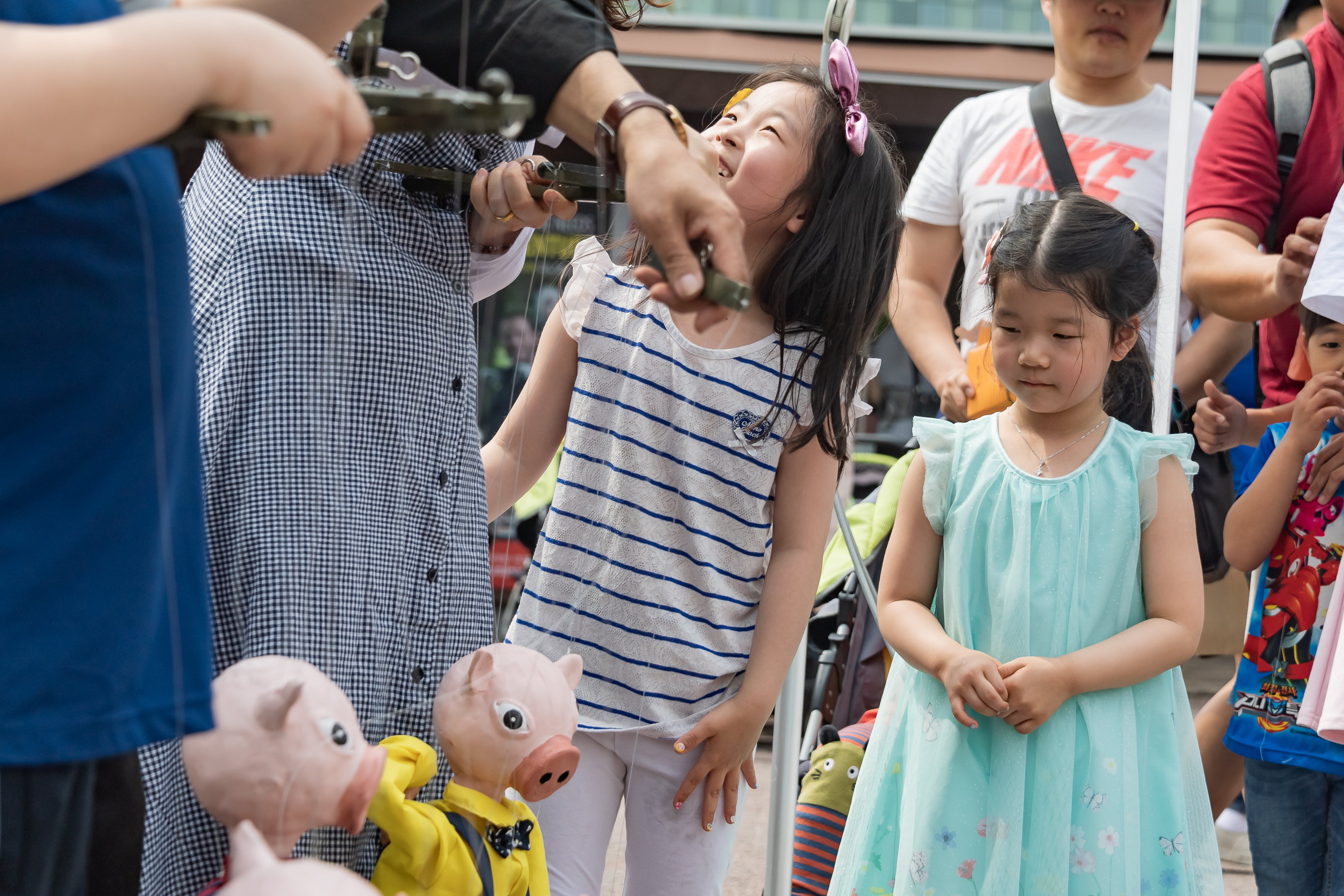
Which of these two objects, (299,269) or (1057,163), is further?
(1057,163)

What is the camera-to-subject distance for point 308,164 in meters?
0.80

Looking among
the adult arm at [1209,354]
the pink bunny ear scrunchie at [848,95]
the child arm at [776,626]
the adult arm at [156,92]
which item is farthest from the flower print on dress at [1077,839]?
the adult arm at [156,92]

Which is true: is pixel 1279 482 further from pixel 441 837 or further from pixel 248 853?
pixel 248 853

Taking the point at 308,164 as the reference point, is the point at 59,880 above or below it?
below

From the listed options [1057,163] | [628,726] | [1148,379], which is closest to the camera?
[628,726]

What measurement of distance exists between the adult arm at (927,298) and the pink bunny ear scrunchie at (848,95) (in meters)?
0.82

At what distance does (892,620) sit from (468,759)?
100cm

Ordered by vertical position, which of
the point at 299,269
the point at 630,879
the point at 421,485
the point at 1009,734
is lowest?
the point at 630,879

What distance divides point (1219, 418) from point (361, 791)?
1984 millimetres

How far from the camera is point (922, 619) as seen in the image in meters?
2.03

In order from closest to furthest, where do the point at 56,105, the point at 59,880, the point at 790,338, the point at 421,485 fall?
the point at 56,105 < the point at 59,880 < the point at 421,485 < the point at 790,338

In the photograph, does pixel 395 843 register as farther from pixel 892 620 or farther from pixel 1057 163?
pixel 1057 163

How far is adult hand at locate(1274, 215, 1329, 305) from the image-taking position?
217 cm

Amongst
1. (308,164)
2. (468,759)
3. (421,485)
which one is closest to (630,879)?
(468,759)
